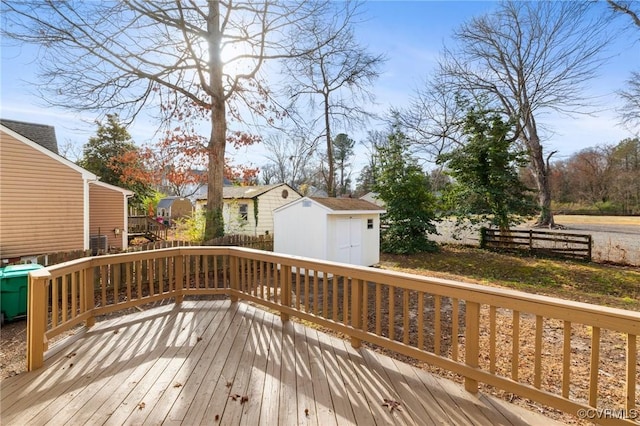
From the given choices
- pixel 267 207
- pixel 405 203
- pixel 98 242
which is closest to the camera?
pixel 98 242

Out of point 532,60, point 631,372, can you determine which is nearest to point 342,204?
point 631,372

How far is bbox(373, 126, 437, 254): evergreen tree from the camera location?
12758mm

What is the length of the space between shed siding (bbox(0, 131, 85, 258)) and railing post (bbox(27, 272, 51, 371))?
→ 8596mm

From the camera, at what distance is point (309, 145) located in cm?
1775

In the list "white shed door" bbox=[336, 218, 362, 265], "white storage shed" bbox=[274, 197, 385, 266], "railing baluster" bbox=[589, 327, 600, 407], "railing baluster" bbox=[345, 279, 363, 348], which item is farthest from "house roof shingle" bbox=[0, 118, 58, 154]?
"railing baluster" bbox=[589, 327, 600, 407]

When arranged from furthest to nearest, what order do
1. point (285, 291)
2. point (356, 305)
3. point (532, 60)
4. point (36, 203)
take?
point (532, 60), point (36, 203), point (285, 291), point (356, 305)

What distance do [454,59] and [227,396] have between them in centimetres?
1665

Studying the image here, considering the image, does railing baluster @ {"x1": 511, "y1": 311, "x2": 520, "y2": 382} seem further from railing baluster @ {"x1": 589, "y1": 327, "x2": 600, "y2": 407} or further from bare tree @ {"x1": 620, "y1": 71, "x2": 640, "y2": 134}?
bare tree @ {"x1": 620, "y1": 71, "x2": 640, "y2": 134}

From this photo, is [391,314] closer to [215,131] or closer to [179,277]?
[179,277]

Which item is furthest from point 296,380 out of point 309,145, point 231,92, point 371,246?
point 309,145

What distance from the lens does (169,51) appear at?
8211 millimetres

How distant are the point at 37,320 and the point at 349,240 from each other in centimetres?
677

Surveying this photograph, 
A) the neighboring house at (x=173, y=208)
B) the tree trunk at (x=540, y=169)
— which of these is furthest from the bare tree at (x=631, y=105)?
the neighboring house at (x=173, y=208)

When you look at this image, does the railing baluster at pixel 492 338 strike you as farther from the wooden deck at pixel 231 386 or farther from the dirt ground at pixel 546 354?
the dirt ground at pixel 546 354
